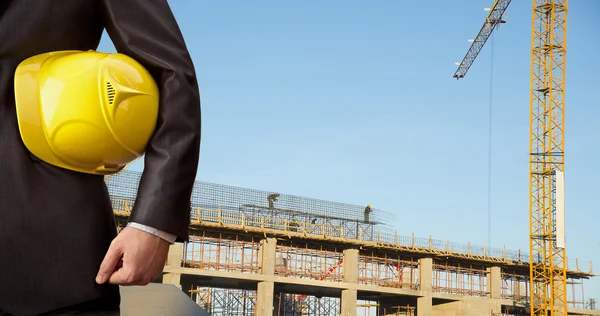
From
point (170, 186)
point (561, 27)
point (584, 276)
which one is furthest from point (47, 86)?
point (584, 276)

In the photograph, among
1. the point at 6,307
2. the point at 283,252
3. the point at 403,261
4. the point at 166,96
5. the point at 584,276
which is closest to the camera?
the point at 6,307

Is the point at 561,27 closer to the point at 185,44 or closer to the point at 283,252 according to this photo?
the point at 283,252

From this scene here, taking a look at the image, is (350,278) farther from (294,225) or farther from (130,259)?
(130,259)

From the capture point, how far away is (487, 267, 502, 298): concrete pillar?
148 feet

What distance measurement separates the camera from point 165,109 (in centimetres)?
140

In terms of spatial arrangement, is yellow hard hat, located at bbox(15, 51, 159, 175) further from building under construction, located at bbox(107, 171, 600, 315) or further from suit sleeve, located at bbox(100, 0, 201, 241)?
building under construction, located at bbox(107, 171, 600, 315)

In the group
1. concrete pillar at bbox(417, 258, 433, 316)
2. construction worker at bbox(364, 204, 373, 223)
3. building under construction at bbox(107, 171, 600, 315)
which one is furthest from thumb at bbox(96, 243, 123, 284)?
construction worker at bbox(364, 204, 373, 223)

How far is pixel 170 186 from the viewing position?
1.40 m

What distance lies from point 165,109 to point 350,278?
125ft

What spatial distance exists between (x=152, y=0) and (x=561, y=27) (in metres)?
49.1

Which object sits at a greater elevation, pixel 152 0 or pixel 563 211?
pixel 563 211

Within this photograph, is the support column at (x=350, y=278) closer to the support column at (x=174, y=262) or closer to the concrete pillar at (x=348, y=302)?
the concrete pillar at (x=348, y=302)

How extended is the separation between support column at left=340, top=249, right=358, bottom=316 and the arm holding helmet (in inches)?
1470

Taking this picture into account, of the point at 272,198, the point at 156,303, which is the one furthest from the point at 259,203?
the point at 156,303
